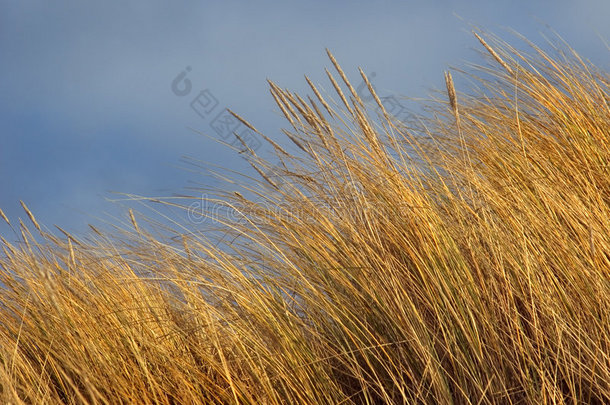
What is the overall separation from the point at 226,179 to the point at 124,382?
0.78 metres

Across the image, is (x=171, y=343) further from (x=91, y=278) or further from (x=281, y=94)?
(x=281, y=94)

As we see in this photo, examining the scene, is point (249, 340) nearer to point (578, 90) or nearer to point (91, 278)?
point (91, 278)

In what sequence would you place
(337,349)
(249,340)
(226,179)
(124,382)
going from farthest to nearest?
1. (226,179)
2. (337,349)
3. (249,340)
4. (124,382)

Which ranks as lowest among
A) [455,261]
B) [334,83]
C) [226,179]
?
[226,179]

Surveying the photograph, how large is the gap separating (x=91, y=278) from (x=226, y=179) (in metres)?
0.53

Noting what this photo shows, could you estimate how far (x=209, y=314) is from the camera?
1494 millimetres

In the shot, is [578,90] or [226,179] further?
[578,90]

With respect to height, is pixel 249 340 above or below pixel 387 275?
below

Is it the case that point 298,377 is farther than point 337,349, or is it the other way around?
point 337,349

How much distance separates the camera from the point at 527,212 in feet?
5.51

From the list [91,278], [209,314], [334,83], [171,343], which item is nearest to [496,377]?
[209,314]

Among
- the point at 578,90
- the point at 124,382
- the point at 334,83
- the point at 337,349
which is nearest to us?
the point at 124,382

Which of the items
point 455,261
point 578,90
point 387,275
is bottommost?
point 387,275

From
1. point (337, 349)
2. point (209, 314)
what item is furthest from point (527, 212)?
point (209, 314)
